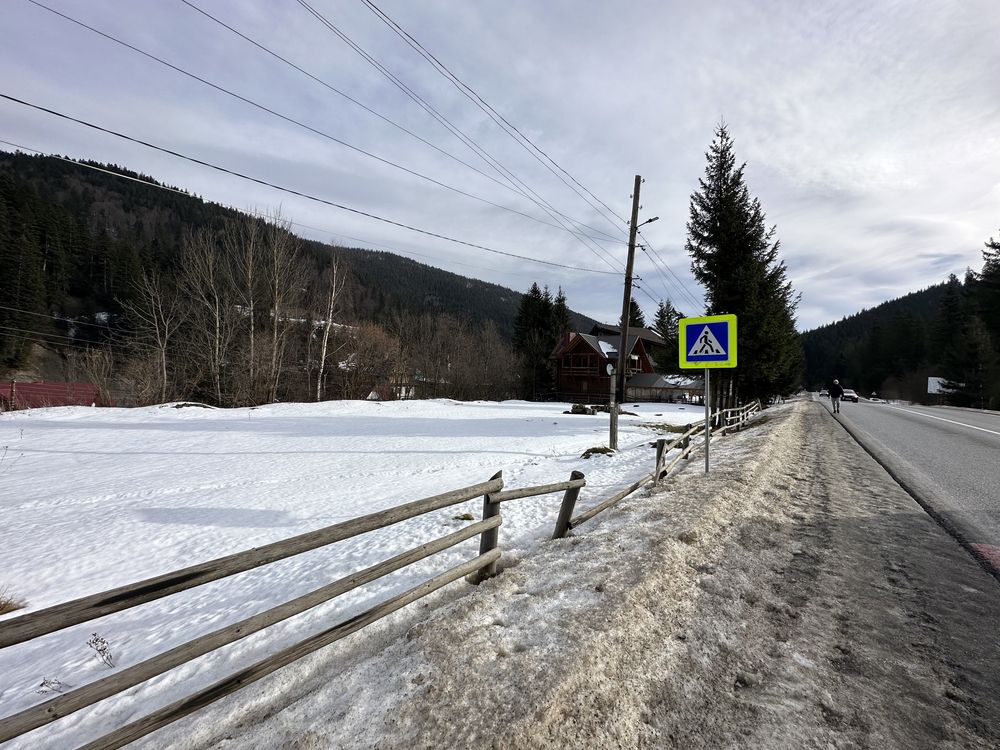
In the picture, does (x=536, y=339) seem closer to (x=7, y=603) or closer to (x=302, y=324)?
(x=302, y=324)

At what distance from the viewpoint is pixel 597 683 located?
2.59 m

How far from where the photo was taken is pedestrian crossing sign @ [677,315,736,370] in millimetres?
7691

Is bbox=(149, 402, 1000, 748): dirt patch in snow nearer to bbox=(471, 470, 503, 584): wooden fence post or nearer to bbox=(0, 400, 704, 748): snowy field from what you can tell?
bbox=(471, 470, 503, 584): wooden fence post

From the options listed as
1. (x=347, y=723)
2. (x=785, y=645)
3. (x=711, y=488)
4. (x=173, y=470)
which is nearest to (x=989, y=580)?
(x=785, y=645)

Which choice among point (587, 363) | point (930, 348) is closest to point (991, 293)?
point (930, 348)

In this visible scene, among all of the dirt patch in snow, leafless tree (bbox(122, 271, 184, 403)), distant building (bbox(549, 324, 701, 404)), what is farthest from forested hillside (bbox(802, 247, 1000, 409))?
leafless tree (bbox(122, 271, 184, 403))

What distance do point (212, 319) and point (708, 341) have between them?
106 ft

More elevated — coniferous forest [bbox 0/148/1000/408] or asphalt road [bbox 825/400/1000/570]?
coniferous forest [bbox 0/148/1000/408]

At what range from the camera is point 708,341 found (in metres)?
7.92

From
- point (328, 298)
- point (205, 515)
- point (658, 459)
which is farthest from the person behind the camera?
point (328, 298)

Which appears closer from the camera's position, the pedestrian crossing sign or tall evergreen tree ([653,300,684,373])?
the pedestrian crossing sign

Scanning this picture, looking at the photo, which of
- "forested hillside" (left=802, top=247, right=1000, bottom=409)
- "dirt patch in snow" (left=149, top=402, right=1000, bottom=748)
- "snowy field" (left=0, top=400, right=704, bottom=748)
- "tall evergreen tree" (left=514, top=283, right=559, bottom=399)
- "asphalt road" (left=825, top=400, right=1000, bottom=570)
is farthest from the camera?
"tall evergreen tree" (left=514, top=283, right=559, bottom=399)

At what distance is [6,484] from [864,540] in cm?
1645

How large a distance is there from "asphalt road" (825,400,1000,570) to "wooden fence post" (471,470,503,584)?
4.92m
